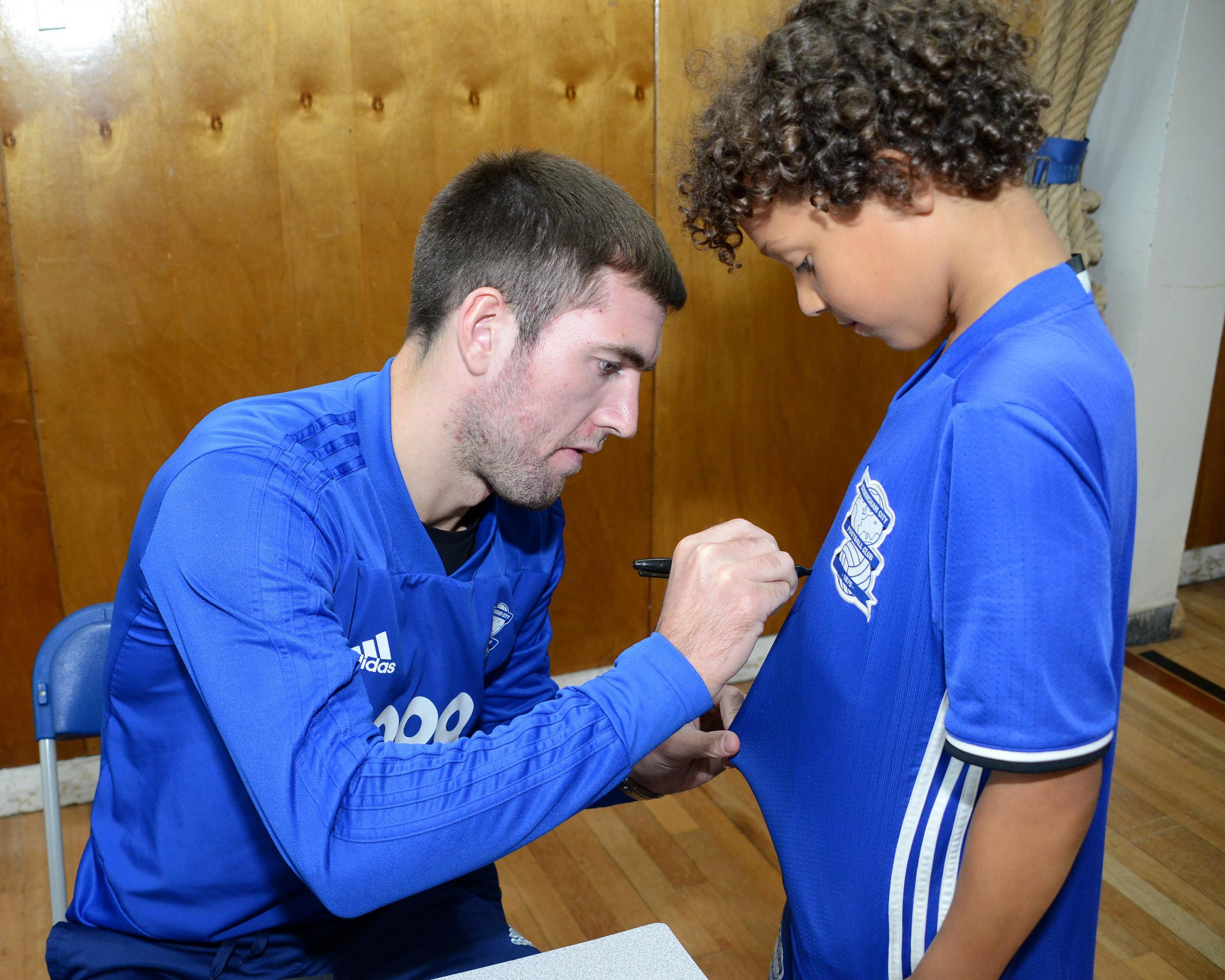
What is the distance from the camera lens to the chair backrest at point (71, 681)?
1343 mm

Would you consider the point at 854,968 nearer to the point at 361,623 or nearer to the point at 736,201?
the point at 361,623

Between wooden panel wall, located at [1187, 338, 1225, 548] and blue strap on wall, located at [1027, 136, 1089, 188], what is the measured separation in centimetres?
131

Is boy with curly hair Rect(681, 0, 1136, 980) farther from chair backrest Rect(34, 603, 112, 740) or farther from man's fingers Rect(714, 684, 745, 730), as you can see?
chair backrest Rect(34, 603, 112, 740)

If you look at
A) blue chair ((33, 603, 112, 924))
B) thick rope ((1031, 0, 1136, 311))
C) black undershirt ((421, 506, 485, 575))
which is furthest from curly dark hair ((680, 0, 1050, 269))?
thick rope ((1031, 0, 1136, 311))

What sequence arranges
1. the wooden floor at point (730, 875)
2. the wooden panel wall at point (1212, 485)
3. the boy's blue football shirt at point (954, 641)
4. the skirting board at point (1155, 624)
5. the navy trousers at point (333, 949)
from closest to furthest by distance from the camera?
1. the boy's blue football shirt at point (954, 641)
2. the navy trousers at point (333, 949)
3. the wooden floor at point (730, 875)
4. the skirting board at point (1155, 624)
5. the wooden panel wall at point (1212, 485)

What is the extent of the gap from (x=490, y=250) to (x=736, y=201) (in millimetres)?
317

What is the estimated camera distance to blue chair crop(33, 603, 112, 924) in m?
1.33

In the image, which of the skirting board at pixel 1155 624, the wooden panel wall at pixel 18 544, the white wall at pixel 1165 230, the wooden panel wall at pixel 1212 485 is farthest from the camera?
the wooden panel wall at pixel 1212 485

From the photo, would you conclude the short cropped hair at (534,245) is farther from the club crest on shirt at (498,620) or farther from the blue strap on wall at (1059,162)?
the blue strap on wall at (1059,162)

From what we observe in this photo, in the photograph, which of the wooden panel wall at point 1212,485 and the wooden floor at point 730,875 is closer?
the wooden floor at point 730,875

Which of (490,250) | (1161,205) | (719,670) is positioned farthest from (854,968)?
(1161,205)

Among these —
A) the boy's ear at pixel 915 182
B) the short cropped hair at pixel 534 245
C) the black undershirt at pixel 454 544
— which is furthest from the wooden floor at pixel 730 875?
the boy's ear at pixel 915 182

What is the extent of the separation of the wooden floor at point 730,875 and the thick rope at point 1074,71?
51.0 inches

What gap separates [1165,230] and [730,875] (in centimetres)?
199
